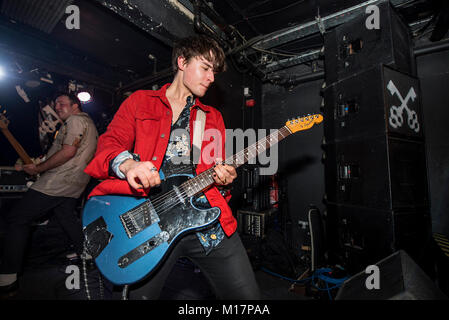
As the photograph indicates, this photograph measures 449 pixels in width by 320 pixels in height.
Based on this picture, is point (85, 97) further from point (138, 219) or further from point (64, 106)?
point (138, 219)

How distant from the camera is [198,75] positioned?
5.80 feet

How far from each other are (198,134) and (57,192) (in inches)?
89.3

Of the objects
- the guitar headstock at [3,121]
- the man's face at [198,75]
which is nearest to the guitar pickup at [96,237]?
the man's face at [198,75]

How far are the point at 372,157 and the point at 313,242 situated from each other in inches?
54.4

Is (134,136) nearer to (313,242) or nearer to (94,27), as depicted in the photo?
(313,242)

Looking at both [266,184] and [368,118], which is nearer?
[368,118]

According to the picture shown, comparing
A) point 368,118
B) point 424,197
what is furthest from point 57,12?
point 424,197

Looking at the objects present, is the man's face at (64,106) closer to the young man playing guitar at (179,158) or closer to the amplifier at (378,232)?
the young man playing guitar at (179,158)

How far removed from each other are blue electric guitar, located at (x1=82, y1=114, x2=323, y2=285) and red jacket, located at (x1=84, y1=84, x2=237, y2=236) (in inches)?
4.0

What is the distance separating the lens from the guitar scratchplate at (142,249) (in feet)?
4.24

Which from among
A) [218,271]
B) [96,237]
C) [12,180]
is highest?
[12,180]

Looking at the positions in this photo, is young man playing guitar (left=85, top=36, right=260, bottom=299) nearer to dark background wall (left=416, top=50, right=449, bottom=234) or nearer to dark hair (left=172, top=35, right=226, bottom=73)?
dark hair (left=172, top=35, right=226, bottom=73)

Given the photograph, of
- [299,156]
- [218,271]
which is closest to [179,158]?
[218,271]

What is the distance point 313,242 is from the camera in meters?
2.71
